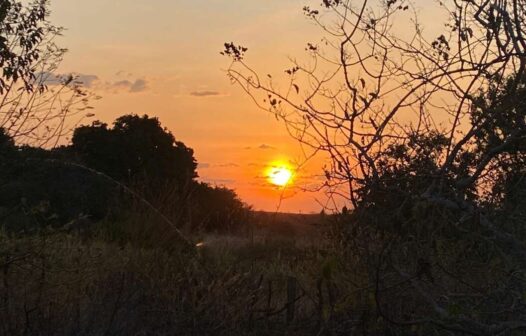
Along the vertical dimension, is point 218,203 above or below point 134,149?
below

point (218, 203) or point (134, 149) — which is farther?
point (134, 149)

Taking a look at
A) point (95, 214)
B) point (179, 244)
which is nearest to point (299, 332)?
point (179, 244)

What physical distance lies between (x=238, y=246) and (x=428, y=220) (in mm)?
9232

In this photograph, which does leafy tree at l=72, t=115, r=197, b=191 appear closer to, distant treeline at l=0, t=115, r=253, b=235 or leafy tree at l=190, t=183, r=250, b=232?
distant treeline at l=0, t=115, r=253, b=235

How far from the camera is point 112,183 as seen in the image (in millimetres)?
21594

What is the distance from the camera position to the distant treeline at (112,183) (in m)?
8.94

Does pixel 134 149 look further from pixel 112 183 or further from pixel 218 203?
pixel 112 183

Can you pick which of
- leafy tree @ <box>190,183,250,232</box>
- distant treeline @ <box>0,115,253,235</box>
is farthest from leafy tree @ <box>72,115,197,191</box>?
leafy tree @ <box>190,183,250,232</box>

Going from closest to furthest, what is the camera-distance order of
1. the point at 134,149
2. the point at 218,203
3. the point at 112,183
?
1. the point at 112,183
2. the point at 218,203
3. the point at 134,149

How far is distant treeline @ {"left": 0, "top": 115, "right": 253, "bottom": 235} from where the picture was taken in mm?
8938

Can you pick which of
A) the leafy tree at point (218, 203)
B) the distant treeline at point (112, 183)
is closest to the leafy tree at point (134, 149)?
the distant treeline at point (112, 183)

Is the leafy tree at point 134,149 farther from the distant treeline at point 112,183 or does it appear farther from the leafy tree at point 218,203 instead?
the leafy tree at point 218,203

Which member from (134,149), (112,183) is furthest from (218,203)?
(112,183)

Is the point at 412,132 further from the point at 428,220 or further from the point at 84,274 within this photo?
the point at 84,274
